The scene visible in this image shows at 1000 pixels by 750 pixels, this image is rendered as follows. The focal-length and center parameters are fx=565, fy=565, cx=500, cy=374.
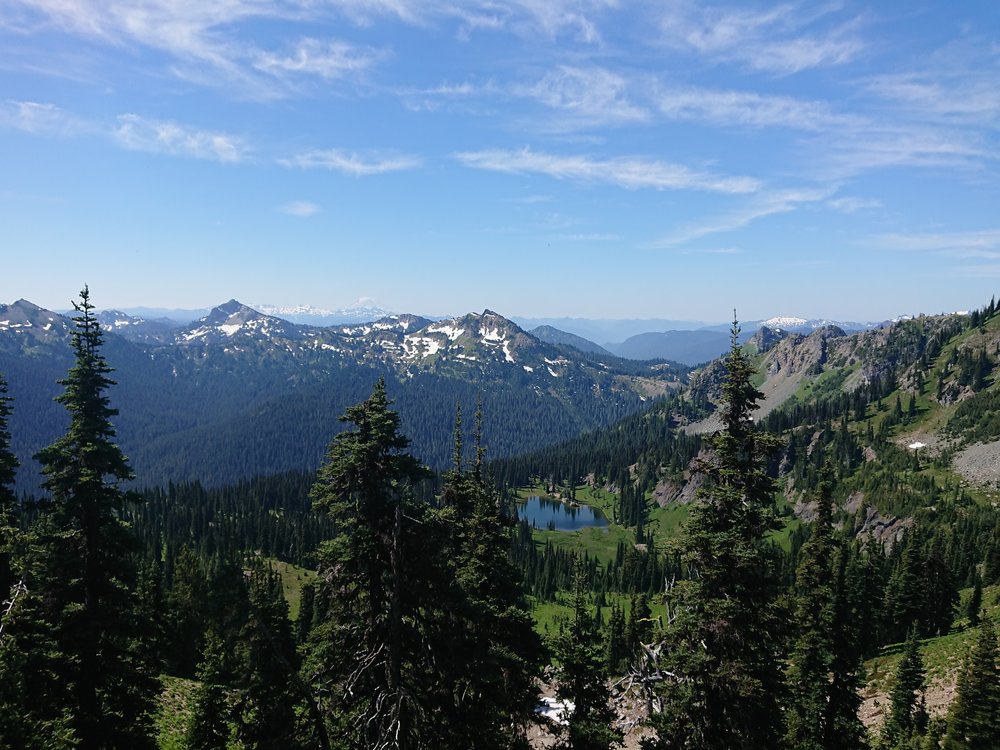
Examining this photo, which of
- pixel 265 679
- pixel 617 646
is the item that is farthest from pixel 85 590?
pixel 617 646

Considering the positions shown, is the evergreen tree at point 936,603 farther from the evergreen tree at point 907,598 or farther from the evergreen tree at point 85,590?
the evergreen tree at point 85,590

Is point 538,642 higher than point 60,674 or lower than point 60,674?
lower

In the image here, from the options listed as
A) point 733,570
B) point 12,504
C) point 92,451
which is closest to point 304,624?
point 12,504

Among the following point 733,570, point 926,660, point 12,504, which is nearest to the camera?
point 733,570

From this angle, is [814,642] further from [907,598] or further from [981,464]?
[981,464]

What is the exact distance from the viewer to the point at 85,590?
20719 millimetres

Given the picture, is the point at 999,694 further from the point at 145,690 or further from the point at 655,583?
the point at 655,583

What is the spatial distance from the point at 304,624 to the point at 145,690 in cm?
7686

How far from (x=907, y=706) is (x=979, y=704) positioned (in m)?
15.1

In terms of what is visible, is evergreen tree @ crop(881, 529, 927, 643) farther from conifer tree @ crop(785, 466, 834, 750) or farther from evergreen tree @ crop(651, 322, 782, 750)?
evergreen tree @ crop(651, 322, 782, 750)

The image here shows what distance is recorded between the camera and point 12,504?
25609mm

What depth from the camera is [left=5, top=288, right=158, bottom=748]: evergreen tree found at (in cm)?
1977

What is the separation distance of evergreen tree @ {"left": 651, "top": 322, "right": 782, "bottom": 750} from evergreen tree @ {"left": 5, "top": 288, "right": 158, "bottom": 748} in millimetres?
19919

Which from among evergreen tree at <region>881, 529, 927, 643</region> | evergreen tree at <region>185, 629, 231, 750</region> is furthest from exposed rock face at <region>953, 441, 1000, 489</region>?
evergreen tree at <region>185, 629, 231, 750</region>
